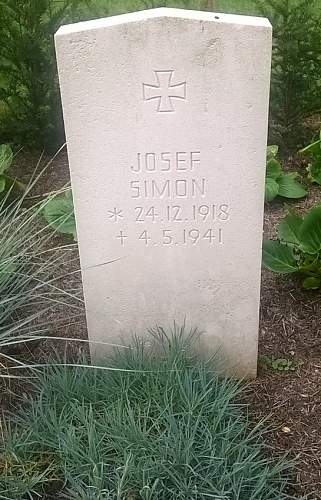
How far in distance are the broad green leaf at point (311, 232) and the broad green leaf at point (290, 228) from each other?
94 millimetres

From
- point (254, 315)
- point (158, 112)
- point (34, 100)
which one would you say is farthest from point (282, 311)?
point (34, 100)

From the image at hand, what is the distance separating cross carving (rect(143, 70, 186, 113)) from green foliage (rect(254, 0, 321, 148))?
2537mm

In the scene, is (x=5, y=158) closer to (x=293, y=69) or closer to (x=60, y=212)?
(x=60, y=212)

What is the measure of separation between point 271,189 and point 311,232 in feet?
2.96

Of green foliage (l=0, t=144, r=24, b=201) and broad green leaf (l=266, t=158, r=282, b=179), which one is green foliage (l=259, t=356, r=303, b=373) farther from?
green foliage (l=0, t=144, r=24, b=201)

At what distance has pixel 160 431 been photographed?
222 cm

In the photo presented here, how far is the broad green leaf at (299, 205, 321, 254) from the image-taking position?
2928 millimetres

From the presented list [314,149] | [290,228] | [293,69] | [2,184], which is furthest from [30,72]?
[290,228]

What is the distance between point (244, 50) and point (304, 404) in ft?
4.47

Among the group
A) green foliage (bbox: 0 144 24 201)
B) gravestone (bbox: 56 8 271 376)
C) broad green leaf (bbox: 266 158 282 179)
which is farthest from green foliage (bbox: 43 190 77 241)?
broad green leaf (bbox: 266 158 282 179)

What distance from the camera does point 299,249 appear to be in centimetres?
307

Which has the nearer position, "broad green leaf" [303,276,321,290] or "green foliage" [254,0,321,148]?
"broad green leaf" [303,276,321,290]

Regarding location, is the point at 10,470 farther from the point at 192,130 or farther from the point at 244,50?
the point at 244,50

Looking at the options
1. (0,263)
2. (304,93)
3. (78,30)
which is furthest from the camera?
(304,93)
